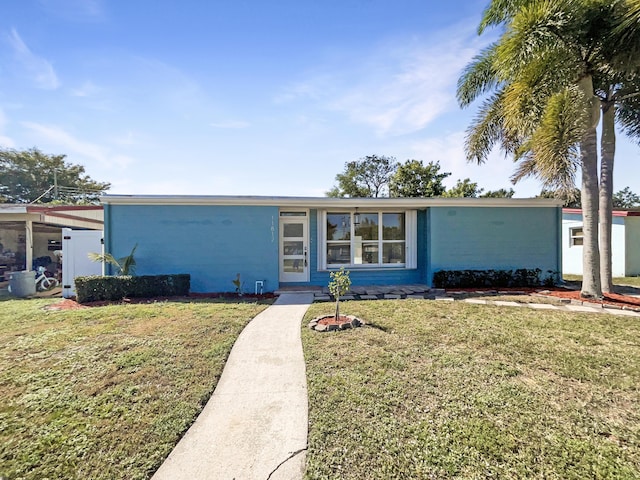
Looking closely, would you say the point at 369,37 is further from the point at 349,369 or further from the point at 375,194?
the point at 375,194

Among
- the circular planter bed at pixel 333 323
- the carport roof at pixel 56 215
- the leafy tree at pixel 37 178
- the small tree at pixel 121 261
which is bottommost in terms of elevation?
the circular planter bed at pixel 333 323

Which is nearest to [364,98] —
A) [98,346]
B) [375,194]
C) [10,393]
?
[98,346]

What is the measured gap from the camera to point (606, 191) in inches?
312

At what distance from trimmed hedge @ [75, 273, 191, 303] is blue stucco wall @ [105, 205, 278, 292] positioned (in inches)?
19.5

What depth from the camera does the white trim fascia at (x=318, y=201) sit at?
846cm

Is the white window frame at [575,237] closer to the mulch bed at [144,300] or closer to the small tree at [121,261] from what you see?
the mulch bed at [144,300]

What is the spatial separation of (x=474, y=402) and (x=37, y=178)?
134 feet

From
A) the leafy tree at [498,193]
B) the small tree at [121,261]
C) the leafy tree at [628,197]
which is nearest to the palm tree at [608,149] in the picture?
the small tree at [121,261]

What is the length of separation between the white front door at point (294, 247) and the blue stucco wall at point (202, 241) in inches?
31.8

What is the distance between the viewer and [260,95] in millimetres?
9438

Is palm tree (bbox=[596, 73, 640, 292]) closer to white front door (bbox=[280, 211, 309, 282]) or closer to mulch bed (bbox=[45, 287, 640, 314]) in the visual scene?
mulch bed (bbox=[45, 287, 640, 314])

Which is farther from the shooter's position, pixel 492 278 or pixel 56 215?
pixel 56 215

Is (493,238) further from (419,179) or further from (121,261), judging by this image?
(419,179)

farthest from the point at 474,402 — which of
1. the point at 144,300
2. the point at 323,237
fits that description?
the point at 144,300
